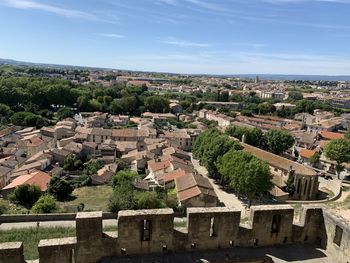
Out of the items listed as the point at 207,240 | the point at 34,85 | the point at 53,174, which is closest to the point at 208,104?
the point at 34,85

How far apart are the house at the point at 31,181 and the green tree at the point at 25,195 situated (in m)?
2.51

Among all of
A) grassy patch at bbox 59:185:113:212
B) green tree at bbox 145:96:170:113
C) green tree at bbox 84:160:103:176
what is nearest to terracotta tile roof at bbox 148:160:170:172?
grassy patch at bbox 59:185:113:212

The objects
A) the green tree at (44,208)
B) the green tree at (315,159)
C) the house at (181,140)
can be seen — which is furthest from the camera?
the house at (181,140)

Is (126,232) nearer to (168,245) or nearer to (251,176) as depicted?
(168,245)

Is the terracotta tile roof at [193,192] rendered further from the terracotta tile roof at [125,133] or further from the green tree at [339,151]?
the terracotta tile roof at [125,133]

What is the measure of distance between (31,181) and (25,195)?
4.56 metres

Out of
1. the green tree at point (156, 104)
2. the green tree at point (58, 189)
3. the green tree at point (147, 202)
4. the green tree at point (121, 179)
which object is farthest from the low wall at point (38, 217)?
the green tree at point (156, 104)

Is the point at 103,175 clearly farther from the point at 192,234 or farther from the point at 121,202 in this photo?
the point at 192,234

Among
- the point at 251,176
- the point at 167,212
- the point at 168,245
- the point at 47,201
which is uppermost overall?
the point at 167,212

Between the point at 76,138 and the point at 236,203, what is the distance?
139 feet

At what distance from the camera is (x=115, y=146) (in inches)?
2621

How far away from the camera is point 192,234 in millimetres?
9195

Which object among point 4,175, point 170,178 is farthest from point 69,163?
point 170,178

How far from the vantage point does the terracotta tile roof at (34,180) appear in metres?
43.2
